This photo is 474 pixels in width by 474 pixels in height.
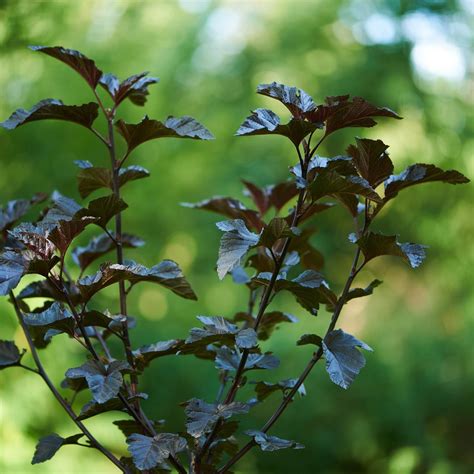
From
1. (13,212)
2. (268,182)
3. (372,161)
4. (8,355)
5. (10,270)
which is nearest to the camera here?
(10,270)

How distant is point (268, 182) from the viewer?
3508mm

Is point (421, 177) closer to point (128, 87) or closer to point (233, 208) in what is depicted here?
point (233, 208)

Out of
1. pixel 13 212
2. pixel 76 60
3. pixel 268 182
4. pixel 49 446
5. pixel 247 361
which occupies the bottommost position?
pixel 268 182

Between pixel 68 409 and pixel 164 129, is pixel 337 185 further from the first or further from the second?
pixel 68 409

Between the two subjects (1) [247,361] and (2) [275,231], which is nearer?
(2) [275,231]

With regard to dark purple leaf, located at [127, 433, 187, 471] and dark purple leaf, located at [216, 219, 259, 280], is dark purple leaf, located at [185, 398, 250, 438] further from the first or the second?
dark purple leaf, located at [216, 219, 259, 280]

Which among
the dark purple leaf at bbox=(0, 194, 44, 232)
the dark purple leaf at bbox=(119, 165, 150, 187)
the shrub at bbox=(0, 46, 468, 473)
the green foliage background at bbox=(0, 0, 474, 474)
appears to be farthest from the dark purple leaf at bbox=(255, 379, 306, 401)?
the green foliage background at bbox=(0, 0, 474, 474)

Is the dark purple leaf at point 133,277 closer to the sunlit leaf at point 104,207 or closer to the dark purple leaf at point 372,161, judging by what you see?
the sunlit leaf at point 104,207

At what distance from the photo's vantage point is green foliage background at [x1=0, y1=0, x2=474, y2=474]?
2.66 meters

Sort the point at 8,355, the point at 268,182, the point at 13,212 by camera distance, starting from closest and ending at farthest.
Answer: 1. the point at 8,355
2. the point at 13,212
3. the point at 268,182

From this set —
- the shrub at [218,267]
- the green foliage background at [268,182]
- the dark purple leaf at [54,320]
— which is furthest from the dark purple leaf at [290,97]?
the green foliage background at [268,182]

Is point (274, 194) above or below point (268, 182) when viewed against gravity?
above

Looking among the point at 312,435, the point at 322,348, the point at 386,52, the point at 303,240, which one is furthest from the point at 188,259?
the point at 322,348

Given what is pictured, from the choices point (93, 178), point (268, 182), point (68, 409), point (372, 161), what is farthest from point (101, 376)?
point (268, 182)
